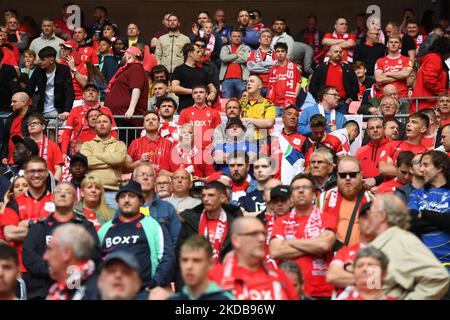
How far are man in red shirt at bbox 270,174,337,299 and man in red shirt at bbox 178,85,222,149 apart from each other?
4.88 m

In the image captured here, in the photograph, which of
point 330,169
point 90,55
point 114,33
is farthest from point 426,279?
point 114,33

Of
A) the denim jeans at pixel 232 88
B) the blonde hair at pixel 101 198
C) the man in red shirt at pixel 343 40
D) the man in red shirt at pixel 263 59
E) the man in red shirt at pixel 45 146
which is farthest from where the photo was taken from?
the man in red shirt at pixel 343 40

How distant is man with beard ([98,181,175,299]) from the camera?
11.4 m

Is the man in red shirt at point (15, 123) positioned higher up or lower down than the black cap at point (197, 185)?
higher up

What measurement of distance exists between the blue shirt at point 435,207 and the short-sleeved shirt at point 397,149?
243 cm

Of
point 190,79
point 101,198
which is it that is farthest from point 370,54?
point 101,198

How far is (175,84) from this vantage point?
18156 millimetres

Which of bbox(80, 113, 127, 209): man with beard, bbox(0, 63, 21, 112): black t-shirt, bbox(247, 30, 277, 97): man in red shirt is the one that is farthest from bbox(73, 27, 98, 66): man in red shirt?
bbox(80, 113, 127, 209): man with beard

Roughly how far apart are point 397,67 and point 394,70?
0.30 ft

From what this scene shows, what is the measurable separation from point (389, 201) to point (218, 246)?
2.51m

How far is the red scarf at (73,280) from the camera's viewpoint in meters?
9.48

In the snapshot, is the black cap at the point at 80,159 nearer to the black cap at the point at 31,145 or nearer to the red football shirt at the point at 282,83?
the black cap at the point at 31,145

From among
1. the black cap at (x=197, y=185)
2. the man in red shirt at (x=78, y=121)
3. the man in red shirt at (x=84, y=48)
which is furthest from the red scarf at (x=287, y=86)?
the black cap at (x=197, y=185)
